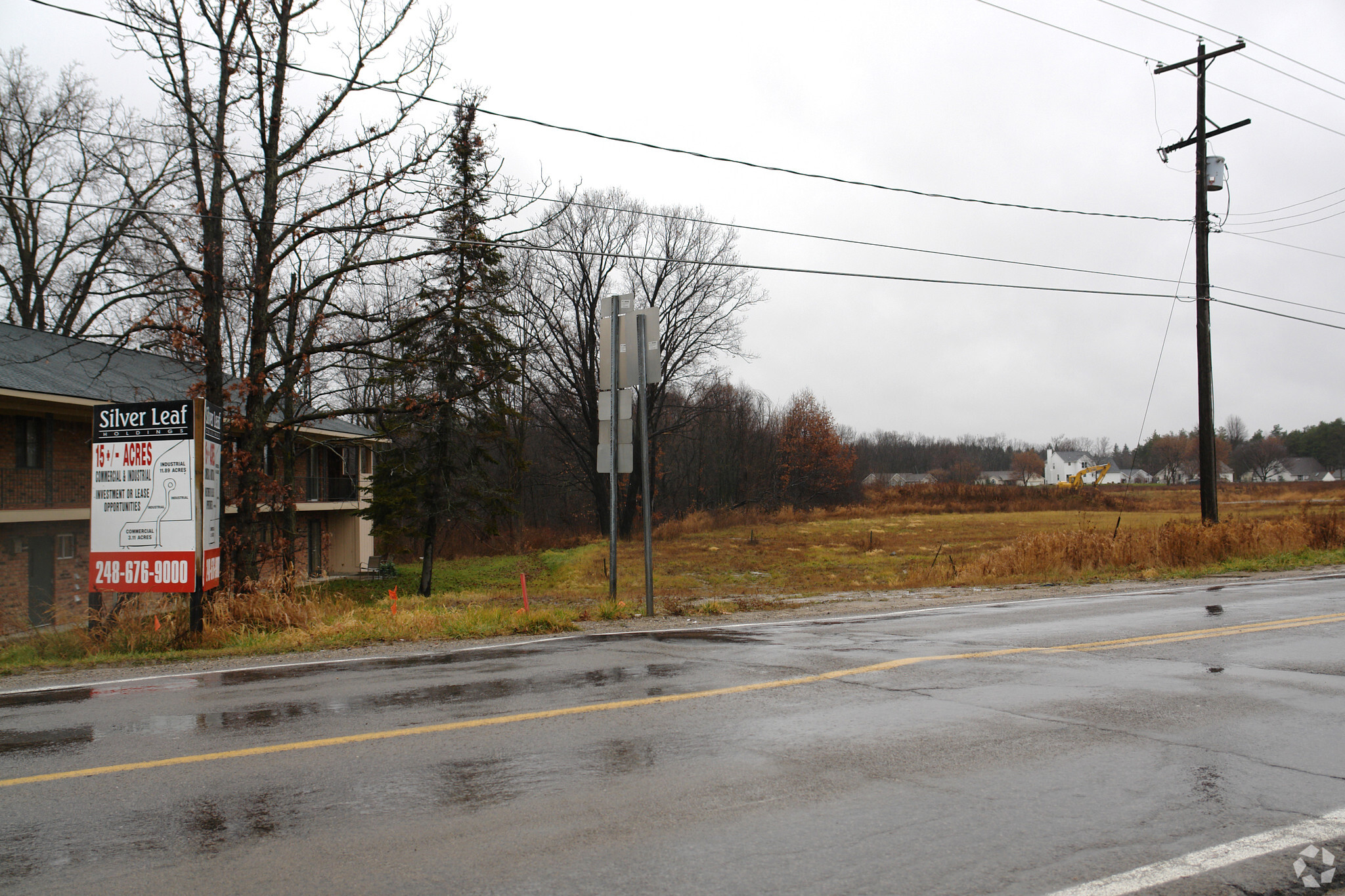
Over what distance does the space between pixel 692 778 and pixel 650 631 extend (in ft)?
20.0

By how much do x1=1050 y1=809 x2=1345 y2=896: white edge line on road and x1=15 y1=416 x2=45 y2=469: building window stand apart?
90.3ft

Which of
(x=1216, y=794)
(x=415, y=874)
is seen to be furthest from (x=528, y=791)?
(x=1216, y=794)

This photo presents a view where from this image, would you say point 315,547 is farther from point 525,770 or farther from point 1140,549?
point 525,770

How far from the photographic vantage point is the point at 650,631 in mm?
10656

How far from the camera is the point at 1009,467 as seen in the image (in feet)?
563

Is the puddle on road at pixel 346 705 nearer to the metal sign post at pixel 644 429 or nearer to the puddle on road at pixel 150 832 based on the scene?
the puddle on road at pixel 150 832

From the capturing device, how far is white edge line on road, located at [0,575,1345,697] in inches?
325

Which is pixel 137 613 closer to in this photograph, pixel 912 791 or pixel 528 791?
pixel 528 791

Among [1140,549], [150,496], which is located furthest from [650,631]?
[1140,549]

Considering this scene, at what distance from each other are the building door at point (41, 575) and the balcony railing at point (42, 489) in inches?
41.9

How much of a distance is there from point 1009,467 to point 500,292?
520 feet

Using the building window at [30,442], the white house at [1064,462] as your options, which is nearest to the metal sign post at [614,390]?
the building window at [30,442]

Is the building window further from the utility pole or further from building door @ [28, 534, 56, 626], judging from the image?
the utility pole

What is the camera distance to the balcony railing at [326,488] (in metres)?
37.4
